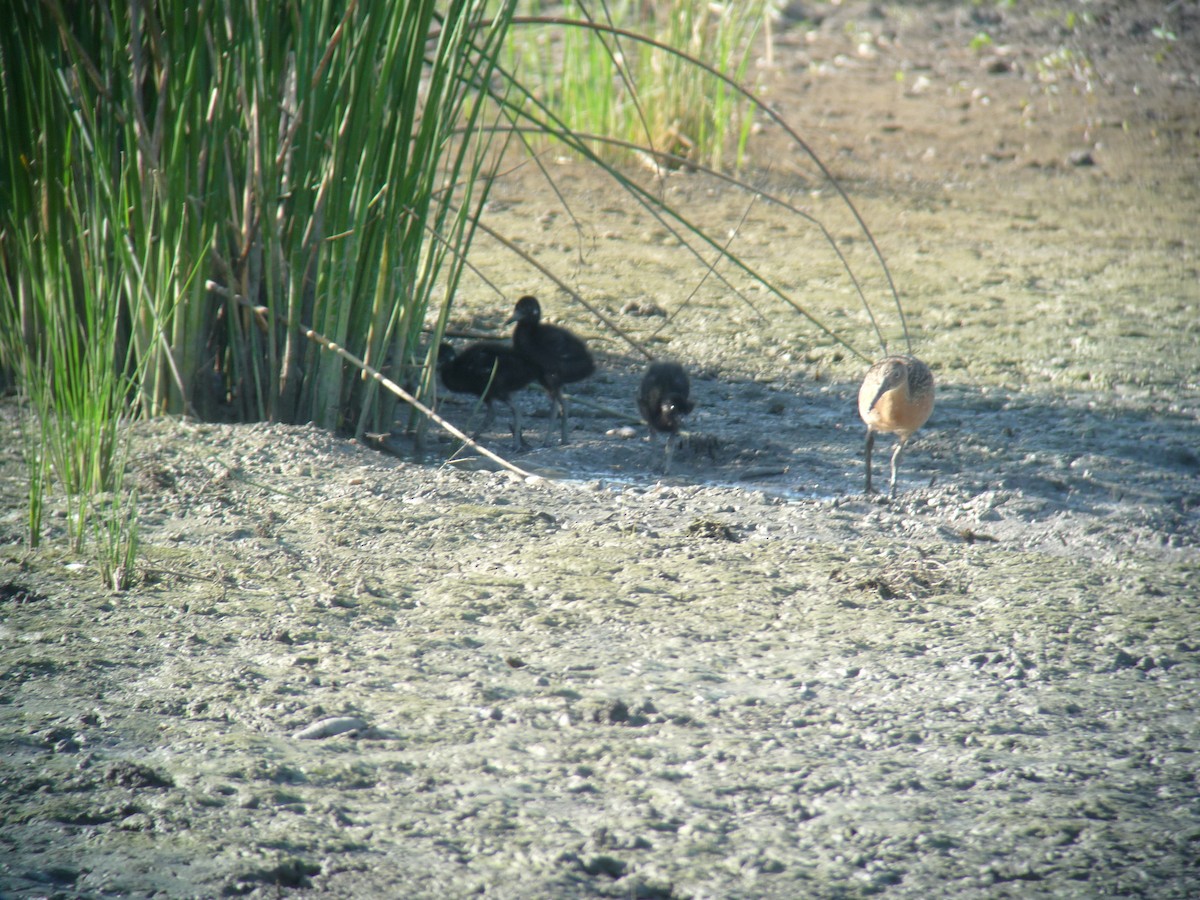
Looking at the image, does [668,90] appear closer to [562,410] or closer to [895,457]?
[562,410]

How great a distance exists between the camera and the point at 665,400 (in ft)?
16.5

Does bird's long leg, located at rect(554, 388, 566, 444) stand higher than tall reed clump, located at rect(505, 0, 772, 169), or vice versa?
tall reed clump, located at rect(505, 0, 772, 169)

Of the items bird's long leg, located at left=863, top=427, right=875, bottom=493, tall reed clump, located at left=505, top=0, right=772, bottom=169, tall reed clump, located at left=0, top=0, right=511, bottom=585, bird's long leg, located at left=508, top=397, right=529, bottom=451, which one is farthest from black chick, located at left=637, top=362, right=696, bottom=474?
tall reed clump, located at left=505, top=0, right=772, bottom=169

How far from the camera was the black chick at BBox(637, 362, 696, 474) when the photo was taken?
504 centimetres

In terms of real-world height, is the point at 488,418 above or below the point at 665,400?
below

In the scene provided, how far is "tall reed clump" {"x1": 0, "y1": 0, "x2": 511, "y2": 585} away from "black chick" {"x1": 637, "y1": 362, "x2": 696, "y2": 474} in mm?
1016

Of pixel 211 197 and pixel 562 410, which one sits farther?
pixel 562 410

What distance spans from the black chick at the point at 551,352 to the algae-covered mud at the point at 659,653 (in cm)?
27

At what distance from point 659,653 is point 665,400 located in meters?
1.84

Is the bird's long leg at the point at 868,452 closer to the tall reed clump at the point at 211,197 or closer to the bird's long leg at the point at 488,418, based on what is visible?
the bird's long leg at the point at 488,418

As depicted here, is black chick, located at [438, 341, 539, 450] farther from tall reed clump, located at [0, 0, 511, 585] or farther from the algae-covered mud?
tall reed clump, located at [0, 0, 511, 585]

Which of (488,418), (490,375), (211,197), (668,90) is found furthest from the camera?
(668,90)

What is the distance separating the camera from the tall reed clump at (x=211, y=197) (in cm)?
388

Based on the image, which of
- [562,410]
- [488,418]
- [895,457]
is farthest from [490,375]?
[895,457]
